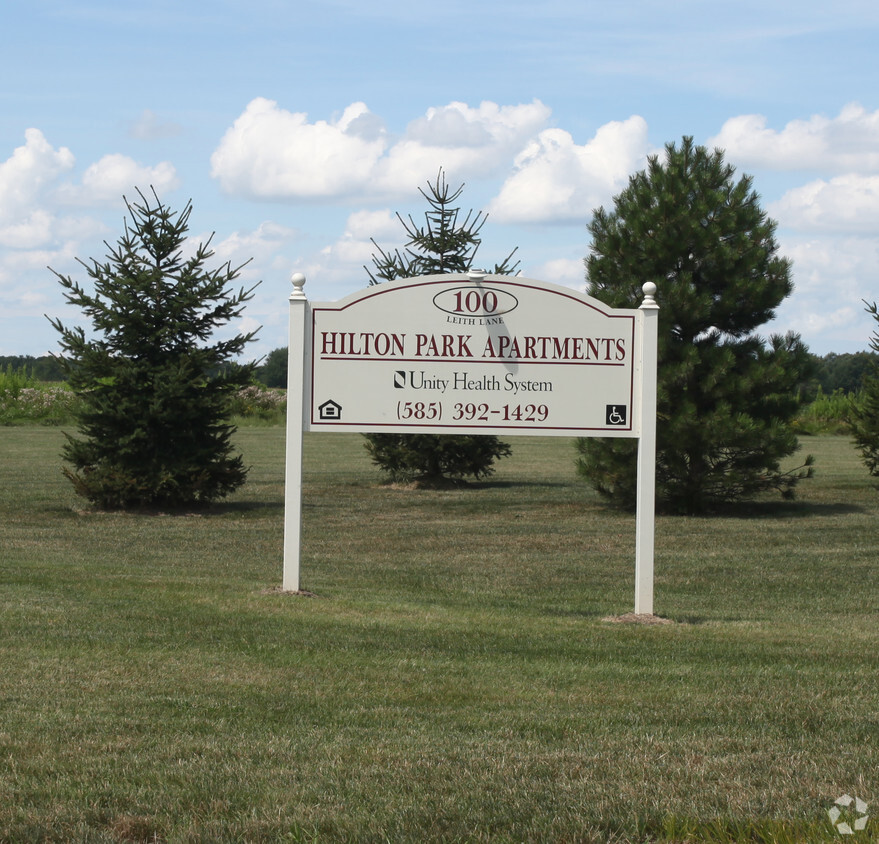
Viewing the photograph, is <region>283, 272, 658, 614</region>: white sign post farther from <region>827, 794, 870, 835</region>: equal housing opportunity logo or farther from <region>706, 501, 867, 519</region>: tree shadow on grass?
<region>706, 501, 867, 519</region>: tree shadow on grass

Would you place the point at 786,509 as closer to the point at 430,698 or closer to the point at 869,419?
the point at 869,419

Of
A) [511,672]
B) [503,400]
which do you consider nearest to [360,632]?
[511,672]

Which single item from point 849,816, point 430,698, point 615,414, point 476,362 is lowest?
point 430,698

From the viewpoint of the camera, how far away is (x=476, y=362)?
9641 mm

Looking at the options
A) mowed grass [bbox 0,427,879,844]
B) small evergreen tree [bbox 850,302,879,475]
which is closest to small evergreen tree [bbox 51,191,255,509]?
mowed grass [bbox 0,427,879,844]

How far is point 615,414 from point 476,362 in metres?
1.21

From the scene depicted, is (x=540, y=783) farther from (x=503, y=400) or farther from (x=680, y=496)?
(x=680, y=496)

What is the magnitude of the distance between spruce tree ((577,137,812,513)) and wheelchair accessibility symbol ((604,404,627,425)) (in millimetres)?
9302

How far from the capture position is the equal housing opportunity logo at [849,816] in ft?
10.3

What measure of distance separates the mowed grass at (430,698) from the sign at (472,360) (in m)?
1.59

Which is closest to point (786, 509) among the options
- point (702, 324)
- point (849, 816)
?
point (702, 324)

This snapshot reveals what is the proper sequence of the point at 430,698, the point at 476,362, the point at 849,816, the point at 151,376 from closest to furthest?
the point at 849,816 < the point at 430,698 < the point at 476,362 < the point at 151,376

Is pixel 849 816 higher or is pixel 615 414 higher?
pixel 615 414

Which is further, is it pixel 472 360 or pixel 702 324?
pixel 702 324
